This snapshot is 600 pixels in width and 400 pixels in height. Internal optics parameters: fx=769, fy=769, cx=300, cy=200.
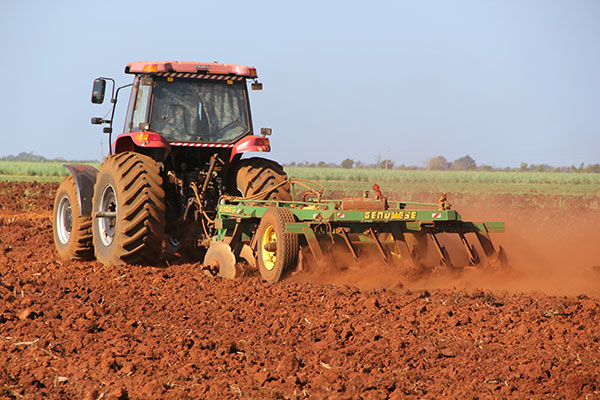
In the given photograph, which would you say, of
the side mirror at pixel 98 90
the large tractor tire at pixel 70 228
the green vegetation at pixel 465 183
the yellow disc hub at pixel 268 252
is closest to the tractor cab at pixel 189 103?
the side mirror at pixel 98 90

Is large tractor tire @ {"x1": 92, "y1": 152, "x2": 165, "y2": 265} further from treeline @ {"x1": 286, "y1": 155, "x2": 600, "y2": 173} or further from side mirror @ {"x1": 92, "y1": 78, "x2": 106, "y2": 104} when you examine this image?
treeline @ {"x1": 286, "y1": 155, "x2": 600, "y2": 173}

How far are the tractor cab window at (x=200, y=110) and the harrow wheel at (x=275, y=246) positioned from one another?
2000mm

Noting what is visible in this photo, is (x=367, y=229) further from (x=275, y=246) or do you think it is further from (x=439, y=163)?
(x=439, y=163)

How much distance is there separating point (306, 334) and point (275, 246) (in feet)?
6.73

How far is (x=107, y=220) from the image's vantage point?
362 inches

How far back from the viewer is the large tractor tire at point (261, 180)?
905cm

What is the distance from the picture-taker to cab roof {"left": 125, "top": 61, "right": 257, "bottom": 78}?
901cm

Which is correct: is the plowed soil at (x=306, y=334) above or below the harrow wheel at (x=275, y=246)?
below

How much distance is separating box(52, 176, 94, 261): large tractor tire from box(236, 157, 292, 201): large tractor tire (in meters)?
2.06

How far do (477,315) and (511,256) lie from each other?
9.04 feet

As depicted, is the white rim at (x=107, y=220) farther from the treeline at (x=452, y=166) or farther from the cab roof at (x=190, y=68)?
the treeline at (x=452, y=166)

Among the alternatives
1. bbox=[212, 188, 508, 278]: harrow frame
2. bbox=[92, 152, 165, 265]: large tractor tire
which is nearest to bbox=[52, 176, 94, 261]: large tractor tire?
bbox=[92, 152, 165, 265]: large tractor tire

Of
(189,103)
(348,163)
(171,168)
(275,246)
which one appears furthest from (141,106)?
(348,163)

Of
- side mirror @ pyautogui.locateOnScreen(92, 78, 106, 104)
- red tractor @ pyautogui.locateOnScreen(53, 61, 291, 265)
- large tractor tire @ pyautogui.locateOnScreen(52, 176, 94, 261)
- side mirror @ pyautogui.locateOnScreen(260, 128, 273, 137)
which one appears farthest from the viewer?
large tractor tire @ pyautogui.locateOnScreen(52, 176, 94, 261)
